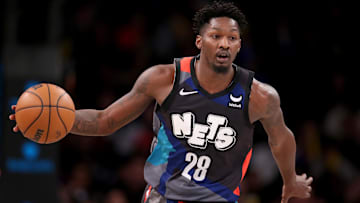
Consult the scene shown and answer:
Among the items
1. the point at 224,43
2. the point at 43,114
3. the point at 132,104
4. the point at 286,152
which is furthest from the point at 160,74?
the point at 286,152

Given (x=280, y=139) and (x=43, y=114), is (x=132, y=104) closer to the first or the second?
(x=43, y=114)

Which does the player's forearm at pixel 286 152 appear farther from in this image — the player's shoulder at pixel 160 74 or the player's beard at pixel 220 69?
the player's shoulder at pixel 160 74

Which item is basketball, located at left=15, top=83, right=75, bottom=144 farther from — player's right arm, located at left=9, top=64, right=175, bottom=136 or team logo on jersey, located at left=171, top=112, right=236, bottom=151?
team logo on jersey, located at left=171, top=112, right=236, bottom=151

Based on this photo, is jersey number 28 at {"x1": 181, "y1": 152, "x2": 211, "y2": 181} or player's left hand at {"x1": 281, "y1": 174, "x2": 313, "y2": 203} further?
player's left hand at {"x1": 281, "y1": 174, "x2": 313, "y2": 203}

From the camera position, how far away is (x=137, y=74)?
9.98m

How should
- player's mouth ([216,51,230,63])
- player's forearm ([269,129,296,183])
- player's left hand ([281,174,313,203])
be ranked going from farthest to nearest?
1. player's left hand ([281,174,313,203])
2. player's forearm ([269,129,296,183])
3. player's mouth ([216,51,230,63])

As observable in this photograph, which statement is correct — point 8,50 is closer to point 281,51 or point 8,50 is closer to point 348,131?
point 281,51

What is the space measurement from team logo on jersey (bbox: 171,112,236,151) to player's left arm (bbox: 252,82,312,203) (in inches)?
13.5

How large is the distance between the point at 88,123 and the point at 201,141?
0.97 meters

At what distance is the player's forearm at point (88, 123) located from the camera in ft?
15.9

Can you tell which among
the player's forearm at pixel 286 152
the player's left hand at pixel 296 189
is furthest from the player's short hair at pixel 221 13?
the player's left hand at pixel 296 189

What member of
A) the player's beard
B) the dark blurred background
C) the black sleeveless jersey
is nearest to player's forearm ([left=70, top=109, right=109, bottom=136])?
the black sleeveless jersey

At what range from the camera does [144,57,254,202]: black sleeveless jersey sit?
4617 millimetres

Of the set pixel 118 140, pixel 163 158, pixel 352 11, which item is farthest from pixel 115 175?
pixel 352 11
